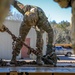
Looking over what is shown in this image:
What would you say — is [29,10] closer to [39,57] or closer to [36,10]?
[36,10]

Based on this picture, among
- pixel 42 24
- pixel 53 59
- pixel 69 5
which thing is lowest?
pixel 53 59

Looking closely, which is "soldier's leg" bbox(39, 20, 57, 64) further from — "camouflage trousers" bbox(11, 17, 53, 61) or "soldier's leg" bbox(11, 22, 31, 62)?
"soldier's leg" bbox(11, 22, 31, 62)

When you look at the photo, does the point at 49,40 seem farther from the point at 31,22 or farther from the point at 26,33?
the point at 31,22

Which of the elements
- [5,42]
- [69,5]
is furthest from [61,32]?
[69,5]

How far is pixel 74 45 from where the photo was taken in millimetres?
1034

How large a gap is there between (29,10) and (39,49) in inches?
33.7

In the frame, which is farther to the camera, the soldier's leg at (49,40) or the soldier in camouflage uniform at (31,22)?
the soldier's leg at (49,40)

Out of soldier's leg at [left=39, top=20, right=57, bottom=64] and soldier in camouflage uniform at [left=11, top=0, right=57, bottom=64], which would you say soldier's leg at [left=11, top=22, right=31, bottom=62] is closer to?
soldier in camouflage uniform at [left=11, top=0, right=57, bottom=64]

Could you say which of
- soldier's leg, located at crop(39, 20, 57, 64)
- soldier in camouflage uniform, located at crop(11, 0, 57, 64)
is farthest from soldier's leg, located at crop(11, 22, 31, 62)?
soldier's leg, located at crop(39, 20, 57, 64)

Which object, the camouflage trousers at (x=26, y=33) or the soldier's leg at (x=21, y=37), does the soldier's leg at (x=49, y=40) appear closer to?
the camouflage trousers at (x=26, y=33)

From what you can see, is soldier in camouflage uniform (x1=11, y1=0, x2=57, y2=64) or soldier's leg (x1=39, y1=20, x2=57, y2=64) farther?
soldier's leg (x1=39, y1=20, x2=57, y2=64)

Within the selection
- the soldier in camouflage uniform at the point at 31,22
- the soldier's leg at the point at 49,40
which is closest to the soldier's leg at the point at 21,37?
the soldier in camouflage uniform at the point at 31,22

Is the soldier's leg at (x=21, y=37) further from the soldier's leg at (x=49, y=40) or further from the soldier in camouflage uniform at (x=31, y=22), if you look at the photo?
the soldier's leg at (x=49, y=40)

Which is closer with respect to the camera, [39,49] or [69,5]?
[69,5]
